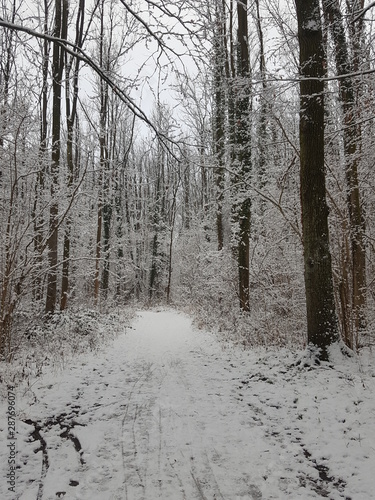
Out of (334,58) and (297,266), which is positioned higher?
(334,58)

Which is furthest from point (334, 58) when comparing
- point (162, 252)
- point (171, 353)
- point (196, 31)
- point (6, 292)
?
point (162, 252)

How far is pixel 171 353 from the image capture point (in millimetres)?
7699

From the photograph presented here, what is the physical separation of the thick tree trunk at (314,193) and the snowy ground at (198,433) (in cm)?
75

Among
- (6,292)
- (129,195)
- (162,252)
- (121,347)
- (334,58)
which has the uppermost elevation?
(129,195)

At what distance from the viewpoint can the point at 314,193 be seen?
5.53m

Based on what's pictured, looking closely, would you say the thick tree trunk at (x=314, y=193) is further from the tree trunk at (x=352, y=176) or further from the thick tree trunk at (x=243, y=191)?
the thick tree trunk at (x=243, y=191)

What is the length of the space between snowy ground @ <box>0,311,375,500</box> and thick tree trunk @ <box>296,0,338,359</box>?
2.45 feet

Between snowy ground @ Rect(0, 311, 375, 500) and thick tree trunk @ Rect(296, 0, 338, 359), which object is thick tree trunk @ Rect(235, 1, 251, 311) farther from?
thick tree trunk @ Rect(296, 0, 338, 359)

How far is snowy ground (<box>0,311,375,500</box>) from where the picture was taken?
2713mm

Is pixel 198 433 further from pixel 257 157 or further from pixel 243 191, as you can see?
pixel 257 157

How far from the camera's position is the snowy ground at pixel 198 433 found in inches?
107

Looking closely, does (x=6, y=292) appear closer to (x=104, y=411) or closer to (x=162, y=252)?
(x=104, y=411)

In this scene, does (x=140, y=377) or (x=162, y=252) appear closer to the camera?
(x=140, y=377)

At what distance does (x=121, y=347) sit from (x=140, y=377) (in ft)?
9.51
